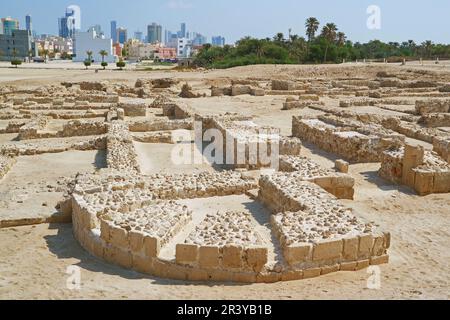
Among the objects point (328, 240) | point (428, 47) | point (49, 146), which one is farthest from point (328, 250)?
point (428, 47)

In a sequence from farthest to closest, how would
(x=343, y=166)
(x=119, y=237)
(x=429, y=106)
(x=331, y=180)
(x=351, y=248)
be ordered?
(x=429, y=106)
(x=343, y=166)
(x=331, y=180)
(x=119, y=237)
(x=351, y=248)

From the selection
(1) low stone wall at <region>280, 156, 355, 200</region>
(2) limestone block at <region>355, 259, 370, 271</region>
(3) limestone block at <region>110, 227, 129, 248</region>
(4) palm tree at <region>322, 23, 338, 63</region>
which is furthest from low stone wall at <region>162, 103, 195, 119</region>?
(4) palm tree at <region>322, 23, 338, 63</region>

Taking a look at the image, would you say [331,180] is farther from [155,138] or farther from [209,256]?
[155,138]

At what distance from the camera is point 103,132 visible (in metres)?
17.8

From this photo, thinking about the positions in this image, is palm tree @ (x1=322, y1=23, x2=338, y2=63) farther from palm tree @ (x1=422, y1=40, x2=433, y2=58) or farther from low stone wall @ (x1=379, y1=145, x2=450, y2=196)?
low stone wall @ (x1=379, y1=145, x2=450, y2=196)

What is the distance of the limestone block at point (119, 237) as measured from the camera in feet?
22.1

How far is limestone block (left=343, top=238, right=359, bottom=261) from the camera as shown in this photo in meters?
6.42

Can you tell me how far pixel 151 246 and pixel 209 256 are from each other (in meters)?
0.87

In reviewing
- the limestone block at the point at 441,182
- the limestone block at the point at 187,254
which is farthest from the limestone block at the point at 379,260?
the limestone block at the point at 441,182

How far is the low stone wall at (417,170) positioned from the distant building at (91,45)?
9196cm

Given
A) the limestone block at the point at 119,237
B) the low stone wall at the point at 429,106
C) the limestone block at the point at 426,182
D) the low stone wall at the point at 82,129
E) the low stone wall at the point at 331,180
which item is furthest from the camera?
the low stone wall at the point at 429,106

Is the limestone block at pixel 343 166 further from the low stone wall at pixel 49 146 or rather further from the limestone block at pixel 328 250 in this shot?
the low stone wall at pixel 49 146

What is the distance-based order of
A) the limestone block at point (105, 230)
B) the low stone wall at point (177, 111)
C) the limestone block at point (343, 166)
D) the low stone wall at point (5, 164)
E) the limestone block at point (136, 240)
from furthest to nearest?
the low stone wall at point (177, 111)
the low stone wall at point (5, 164)
the limestone block at point (343, 166)
the limestone block at point (105, 230)
the limestone block at point (136, 240)

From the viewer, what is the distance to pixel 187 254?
20.4 feet
